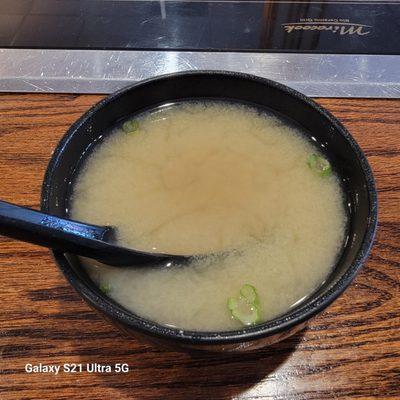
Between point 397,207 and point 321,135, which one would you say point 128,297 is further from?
point 397,207

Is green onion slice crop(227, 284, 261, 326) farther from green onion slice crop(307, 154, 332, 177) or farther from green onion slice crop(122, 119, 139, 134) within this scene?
green onion slice crop(122, 119, 139, 134)

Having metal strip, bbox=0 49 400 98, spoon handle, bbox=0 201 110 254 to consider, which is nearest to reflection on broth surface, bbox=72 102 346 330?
spoon handle, bbox=0 201 110 254

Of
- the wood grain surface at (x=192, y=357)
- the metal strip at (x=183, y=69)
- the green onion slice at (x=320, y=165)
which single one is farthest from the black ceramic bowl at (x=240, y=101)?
the metal strip at (x=183, y=69)

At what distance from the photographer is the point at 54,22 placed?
2.02m

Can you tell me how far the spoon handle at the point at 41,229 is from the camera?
875mm

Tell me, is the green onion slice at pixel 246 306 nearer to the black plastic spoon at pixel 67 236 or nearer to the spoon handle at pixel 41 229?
the black plastic spoon at pixel 67 236

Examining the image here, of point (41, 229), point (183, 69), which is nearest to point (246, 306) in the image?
point (41, 229)

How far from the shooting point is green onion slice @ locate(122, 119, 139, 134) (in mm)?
1317

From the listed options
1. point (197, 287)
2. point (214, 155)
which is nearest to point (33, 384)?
point (197, 287)

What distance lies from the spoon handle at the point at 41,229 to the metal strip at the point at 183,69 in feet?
2.84

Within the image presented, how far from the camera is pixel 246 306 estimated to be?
101 cm

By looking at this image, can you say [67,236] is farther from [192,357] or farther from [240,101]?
[240,101]

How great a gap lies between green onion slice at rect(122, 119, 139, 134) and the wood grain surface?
1.27ft

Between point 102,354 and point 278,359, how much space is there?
39 cm
